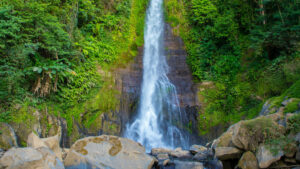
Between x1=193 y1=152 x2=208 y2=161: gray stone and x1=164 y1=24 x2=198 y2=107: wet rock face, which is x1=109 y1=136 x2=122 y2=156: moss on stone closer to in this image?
x1=193 y1=152 x2=208 y2=161: gray stone

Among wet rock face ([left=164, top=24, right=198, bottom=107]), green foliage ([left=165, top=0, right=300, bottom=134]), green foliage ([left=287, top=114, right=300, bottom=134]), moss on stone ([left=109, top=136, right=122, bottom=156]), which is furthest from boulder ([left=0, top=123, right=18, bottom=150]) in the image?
green foliage ([left=165, top=0, right=300, bottom=134])

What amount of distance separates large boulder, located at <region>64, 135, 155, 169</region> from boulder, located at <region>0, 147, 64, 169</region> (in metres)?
0.66

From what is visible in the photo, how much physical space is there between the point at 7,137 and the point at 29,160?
8.48ft

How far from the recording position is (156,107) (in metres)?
12.6

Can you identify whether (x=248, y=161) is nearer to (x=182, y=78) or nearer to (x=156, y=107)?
(x=156, y=107)

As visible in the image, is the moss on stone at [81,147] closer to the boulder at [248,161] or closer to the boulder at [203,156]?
the boulder at [203,156]

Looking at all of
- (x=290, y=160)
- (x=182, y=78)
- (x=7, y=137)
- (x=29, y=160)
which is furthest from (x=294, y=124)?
(x=182, y=78)

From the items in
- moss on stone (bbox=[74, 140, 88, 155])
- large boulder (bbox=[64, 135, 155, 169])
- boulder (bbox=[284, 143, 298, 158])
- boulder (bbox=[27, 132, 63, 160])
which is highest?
boulder (bbox=[284, 143, 298, 158])

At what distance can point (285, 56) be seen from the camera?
1055 cm

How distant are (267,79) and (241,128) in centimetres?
692

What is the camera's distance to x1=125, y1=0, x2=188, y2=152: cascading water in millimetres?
11250

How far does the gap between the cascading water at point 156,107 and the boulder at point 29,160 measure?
587 cm

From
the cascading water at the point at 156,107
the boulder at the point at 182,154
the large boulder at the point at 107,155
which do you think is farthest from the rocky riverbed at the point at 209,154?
the cascading water at the point at 156,107

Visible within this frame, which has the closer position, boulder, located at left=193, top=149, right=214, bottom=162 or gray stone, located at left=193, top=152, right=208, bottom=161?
boulder, located at left=193, top=149, right=214, bottom=162
